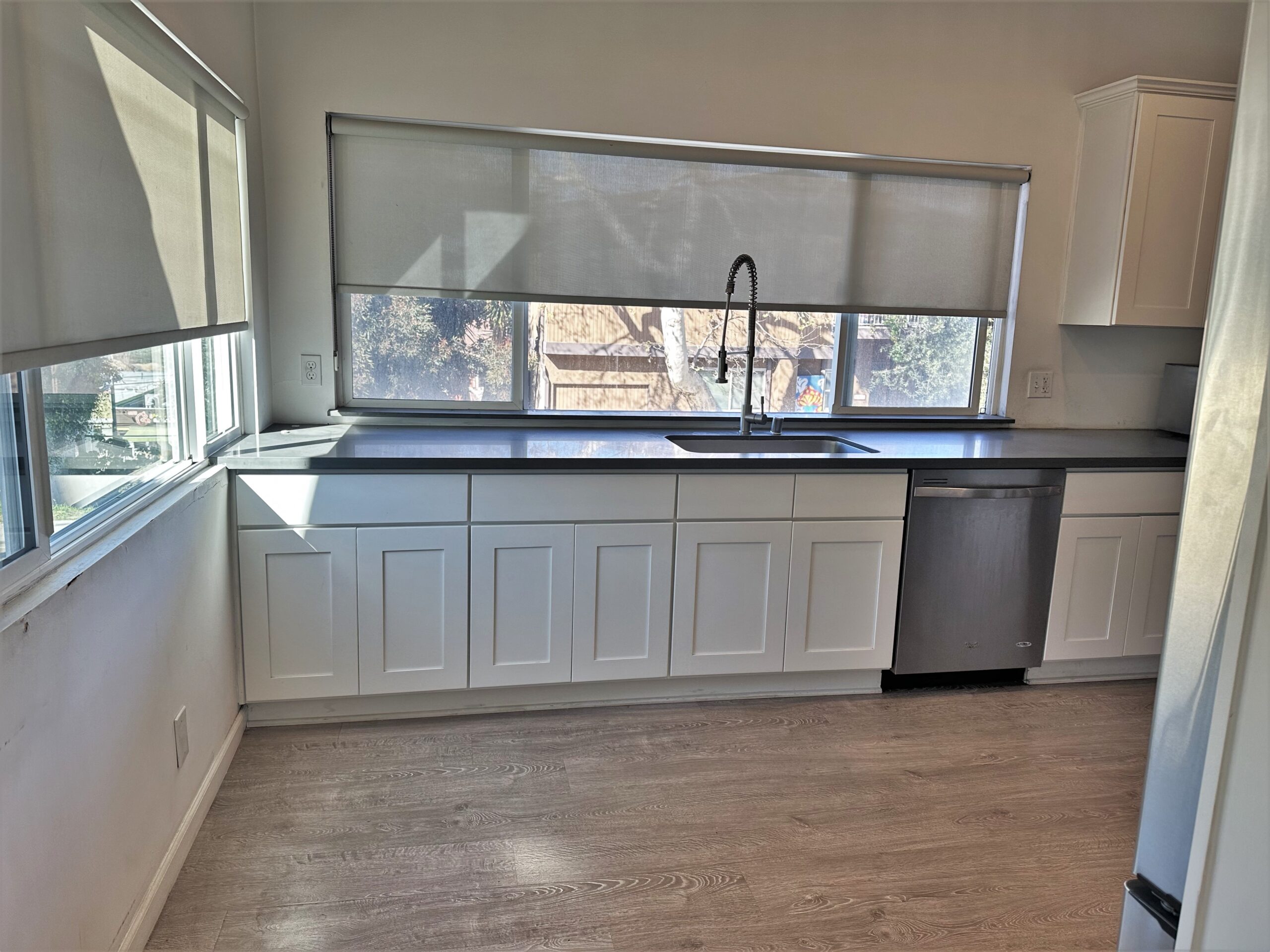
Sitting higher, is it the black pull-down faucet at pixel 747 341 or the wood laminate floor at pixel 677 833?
the black pull-down faucet at pixel 747 341

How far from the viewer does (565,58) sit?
10.00 ft

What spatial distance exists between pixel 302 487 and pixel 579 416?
1077 mm

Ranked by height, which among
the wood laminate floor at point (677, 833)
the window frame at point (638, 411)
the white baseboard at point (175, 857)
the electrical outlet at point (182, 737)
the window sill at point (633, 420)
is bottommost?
the wood laminate floor at point (677, 833)

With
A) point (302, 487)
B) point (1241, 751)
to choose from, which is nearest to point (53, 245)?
point (302, 487)

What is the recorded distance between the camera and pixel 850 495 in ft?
9.62

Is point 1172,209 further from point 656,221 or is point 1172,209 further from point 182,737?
point 182,737

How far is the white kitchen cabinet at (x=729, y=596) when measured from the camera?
2.87m

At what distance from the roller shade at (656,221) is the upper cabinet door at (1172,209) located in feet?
1.38

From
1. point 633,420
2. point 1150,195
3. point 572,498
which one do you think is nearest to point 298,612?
point 572,498

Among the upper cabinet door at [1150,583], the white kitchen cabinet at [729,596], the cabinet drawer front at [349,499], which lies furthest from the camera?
the upper cabinet door at [1150,583]

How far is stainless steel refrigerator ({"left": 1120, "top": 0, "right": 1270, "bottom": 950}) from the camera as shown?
465 mm

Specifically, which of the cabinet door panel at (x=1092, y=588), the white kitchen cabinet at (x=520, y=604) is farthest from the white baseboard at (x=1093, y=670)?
the white kitchen cabinet at (x=520, y=604)

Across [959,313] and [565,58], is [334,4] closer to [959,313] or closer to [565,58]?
[565,58]

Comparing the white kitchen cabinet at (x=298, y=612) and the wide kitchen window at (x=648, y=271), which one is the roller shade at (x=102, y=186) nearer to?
the white kitchen cabinet at (x=298, y=612)
